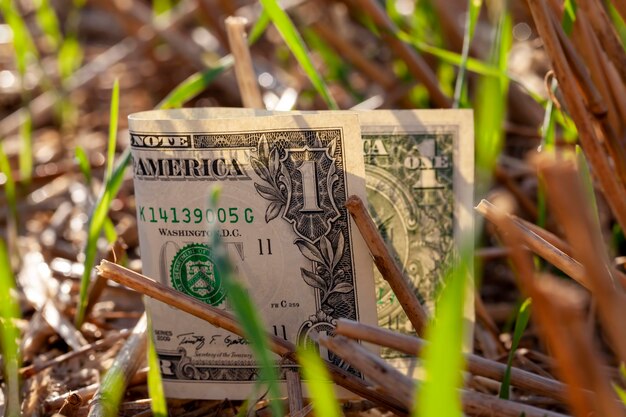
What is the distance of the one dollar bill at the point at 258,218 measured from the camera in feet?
3.17

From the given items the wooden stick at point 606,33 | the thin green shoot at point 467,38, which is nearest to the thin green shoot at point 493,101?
the thin green shoot at point 467,38

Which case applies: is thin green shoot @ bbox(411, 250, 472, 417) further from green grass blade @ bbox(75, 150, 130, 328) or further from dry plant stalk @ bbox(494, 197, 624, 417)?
green grass blade @ bbox(75, 150, 130, 328)

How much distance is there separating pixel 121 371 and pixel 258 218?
0.81 feet

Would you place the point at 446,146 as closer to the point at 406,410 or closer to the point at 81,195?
the point at 406,410

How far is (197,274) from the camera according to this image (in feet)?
3.24

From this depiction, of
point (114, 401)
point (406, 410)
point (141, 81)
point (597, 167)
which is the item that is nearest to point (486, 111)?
point (597, 167)

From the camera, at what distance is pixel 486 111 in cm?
116

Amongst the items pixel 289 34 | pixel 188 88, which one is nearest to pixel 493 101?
pixel 289 34

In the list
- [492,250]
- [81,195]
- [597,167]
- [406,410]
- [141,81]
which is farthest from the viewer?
[141,81]

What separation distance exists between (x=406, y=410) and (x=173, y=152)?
425mm

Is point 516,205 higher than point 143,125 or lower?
lower

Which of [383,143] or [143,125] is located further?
[383,143]

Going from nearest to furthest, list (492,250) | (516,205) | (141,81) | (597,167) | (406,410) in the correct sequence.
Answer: (406,410) → (597,167) → (492,250) → (516,205) → (141,81)

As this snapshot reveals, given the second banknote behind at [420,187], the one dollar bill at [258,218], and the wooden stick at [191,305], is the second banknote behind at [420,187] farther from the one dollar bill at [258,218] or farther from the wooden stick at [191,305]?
the wooden stick at [191,305]
